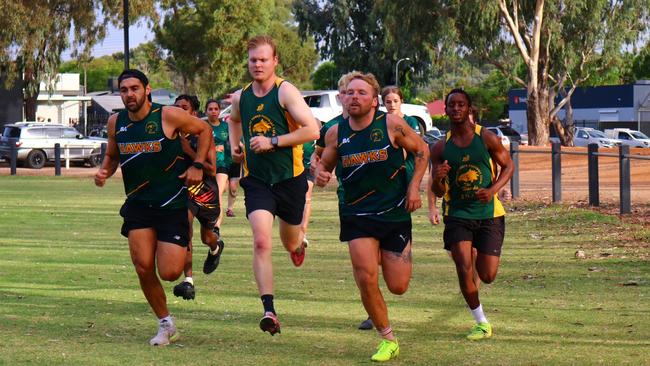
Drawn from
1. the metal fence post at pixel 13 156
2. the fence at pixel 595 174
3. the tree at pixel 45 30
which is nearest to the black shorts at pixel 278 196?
the fence at pixel 595 174

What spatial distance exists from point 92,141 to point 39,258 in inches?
1266

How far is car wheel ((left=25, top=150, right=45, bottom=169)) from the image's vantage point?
4609 cm

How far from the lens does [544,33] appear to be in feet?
178

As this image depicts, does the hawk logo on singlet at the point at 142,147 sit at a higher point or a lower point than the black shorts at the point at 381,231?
higher

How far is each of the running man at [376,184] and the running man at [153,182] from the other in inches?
41.6

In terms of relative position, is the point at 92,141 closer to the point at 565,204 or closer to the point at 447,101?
the point at 565,204

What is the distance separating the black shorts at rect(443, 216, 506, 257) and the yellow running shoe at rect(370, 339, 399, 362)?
1.34 meters

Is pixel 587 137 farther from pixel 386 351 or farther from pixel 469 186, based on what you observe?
pixel 386 351

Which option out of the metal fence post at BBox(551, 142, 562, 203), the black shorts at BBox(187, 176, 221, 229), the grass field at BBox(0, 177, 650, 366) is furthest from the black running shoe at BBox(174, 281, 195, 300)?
the metal fence post at BBox(551, 142, 562, 203)

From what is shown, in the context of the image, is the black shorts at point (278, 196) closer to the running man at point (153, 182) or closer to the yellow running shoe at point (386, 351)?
the running man at point (153, 182)

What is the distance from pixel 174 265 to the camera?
8633mm

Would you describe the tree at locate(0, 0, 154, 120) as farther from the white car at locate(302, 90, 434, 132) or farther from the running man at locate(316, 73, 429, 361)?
the running man at locate(316, 73, 429, 361)

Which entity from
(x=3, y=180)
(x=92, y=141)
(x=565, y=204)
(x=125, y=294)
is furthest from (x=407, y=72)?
(x=125, y=294)

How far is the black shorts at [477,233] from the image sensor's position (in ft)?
29.8
